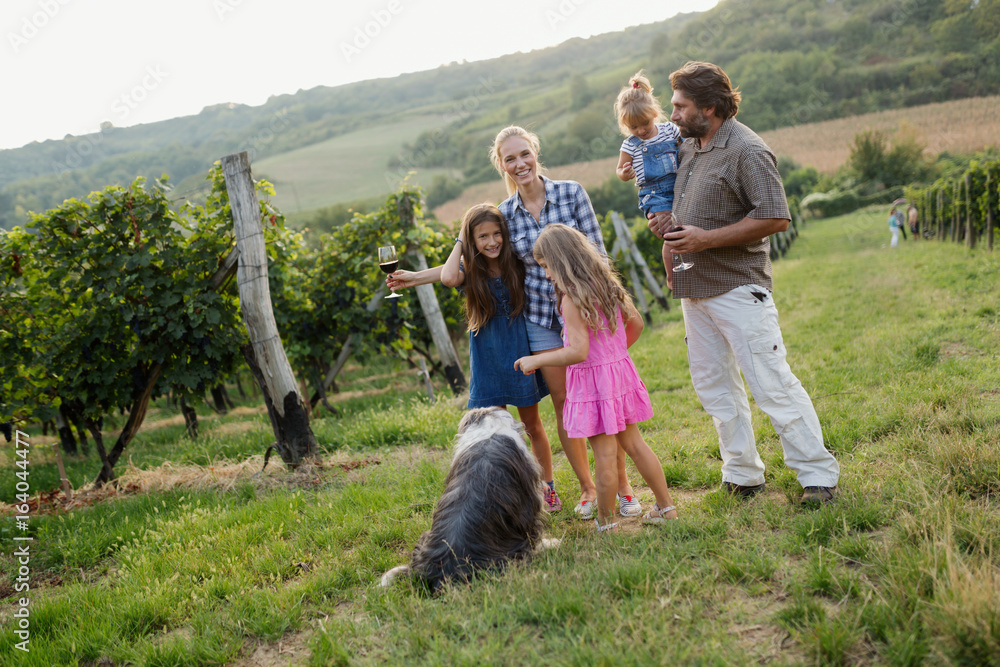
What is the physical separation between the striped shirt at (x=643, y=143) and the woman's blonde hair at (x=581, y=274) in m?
0.52

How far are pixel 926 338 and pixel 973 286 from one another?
11.8 ft

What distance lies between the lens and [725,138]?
9.61 feet

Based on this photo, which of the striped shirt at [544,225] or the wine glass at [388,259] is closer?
the striped shirt at [544,225]

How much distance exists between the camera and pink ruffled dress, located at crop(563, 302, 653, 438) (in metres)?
3.09

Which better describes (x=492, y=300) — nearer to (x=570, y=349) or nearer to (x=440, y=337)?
(x=570, y=349)

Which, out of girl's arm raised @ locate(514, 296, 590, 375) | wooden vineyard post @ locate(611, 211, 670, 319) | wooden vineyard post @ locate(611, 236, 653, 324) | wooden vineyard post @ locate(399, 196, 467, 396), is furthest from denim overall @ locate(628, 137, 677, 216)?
wooden vineyard post @ locate(611, 211, 670, 319)

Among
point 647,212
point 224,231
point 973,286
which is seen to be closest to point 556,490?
point 647,212

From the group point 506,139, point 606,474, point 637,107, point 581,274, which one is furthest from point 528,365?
point 637,107

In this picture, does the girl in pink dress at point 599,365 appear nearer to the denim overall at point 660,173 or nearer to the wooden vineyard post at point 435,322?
the denim overall at point 660,173

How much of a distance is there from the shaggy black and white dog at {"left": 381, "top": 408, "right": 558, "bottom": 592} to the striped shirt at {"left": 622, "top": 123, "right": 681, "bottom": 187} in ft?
5.14

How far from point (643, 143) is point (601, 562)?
86.5 inches

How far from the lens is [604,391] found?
10.2ft

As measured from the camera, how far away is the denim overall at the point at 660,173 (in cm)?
320

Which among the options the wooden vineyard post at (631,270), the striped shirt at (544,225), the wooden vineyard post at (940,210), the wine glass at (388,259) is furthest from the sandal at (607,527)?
the wooden vineyard post at (940,210)
